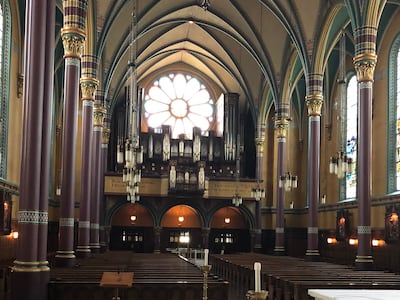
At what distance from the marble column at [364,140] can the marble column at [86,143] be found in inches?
427

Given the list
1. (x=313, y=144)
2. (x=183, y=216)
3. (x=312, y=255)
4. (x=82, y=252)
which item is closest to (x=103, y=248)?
(x=183, y=216)

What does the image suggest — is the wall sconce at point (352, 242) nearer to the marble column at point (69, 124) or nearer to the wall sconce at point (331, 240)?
the wall sconce at point (331, 240)

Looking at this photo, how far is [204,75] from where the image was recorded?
45094 mm

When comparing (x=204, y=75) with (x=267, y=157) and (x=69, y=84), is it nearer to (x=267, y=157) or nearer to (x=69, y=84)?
(x=267, y=157)

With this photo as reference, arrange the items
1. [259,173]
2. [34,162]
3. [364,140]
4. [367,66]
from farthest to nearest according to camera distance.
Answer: [259,173] < [367,66] < [364,140] < [34,162]

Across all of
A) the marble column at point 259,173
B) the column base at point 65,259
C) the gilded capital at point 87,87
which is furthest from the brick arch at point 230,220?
the column base at point 65,259

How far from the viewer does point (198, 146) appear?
133ft

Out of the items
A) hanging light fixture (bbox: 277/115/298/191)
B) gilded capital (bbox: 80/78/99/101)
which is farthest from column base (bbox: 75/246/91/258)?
hanging light fixture (bbox: 277/115/298/191)

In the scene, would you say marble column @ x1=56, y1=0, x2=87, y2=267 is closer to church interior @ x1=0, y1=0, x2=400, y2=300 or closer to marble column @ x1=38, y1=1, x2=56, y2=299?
church interior @ x1=0, y1=0, x2=400, y2=300

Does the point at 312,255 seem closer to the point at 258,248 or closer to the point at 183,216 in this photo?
the point at 258,248

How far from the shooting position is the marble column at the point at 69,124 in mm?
19328

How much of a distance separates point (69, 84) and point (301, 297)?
10.4m

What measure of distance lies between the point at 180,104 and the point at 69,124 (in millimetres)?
25586

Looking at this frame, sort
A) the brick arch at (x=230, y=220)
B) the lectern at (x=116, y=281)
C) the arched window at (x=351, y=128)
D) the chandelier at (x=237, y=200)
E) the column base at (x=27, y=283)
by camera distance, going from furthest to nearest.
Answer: the brick arch at (x=230, y=220)
the chandelier at (x=237, y=200)
the arched window at (x=351, y=128)
the column base at (x=27, y=283)
the lectern at (x=116, y=281)
